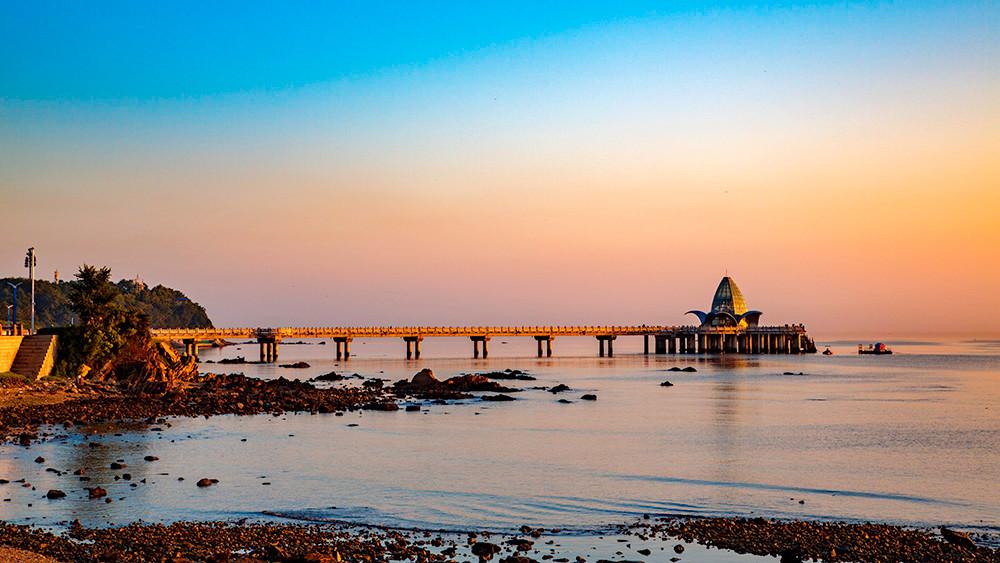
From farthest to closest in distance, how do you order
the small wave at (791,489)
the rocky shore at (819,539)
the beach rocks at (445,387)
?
the beach rocks at (445,387)
the small wave at (791,489)
the rocky shore at (819,539)

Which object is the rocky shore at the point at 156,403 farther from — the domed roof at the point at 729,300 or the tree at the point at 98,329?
the domed roof at the point at 729,300

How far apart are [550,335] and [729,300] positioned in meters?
38.2

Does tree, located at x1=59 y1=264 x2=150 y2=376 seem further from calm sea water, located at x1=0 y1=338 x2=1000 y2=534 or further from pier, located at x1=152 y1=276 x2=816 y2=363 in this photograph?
pier, located at x1=152 y1=276 x2=816 y2=363

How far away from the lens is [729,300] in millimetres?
161875

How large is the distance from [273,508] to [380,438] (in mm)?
14961

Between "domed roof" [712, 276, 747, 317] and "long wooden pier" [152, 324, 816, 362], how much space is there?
580 cm

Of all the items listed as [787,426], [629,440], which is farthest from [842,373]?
[629,440]

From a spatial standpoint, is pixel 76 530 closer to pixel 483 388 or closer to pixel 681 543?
pixel 681 543

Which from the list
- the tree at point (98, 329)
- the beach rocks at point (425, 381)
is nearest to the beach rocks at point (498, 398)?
the beach rocks at point (425, 381)

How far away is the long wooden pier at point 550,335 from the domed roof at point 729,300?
5.80 m

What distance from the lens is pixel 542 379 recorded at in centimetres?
8444

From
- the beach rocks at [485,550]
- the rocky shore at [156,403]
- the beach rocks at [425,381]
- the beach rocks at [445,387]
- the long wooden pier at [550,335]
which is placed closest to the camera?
the beach rocks at [485,550]

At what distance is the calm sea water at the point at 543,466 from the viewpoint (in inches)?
918

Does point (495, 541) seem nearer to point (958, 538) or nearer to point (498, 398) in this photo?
point (958, 538)
